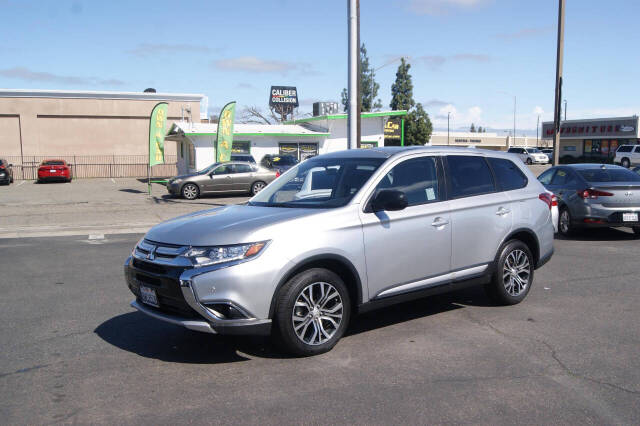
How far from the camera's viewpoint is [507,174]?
6605 mm

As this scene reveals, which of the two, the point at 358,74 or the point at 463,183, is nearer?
the point at 463,183

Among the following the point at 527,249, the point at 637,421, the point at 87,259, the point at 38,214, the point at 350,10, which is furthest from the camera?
the point at 38,214

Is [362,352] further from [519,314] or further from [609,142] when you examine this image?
[609,142]

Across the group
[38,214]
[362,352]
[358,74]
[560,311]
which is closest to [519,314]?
[560,311]

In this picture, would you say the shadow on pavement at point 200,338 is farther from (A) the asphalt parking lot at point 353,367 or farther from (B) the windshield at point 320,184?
(B) the windshield at point 320,184

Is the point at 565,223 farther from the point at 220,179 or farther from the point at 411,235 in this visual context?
the point at 220,179

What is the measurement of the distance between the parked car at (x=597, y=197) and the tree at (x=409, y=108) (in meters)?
56.8

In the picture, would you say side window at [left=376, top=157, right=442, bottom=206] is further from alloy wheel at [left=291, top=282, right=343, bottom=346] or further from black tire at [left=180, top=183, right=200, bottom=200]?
black tire at [left=180, top=183, right=200, bottom=200]

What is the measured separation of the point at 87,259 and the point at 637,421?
8606mm

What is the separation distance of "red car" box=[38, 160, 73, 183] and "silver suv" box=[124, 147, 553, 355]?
3396 centimetres

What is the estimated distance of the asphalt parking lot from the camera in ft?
12.5

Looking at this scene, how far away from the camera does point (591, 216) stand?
37.3 ft

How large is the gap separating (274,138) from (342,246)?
31760 mm

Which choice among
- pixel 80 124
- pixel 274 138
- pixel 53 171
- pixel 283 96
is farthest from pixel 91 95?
pixel 283 96
